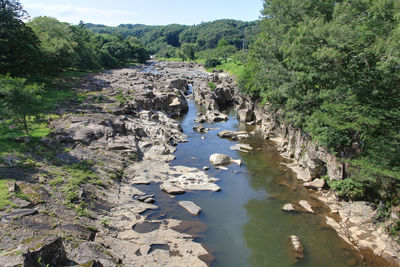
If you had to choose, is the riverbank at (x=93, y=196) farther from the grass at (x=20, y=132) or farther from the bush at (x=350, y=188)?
the bush at (x=350, y=188)

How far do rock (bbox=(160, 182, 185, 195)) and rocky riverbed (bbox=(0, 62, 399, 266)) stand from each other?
0.26 ft

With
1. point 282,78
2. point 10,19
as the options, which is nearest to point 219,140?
point 282,78

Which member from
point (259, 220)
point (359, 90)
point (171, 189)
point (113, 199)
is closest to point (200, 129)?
point (171, 189)

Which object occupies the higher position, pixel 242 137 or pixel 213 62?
pixel 213 62

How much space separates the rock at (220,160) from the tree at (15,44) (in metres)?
27.7

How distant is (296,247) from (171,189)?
1004cm

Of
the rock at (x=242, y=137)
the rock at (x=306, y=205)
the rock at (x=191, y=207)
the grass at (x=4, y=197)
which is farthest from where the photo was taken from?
the rock at (x=242, y=137)

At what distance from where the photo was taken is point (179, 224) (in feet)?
57.0

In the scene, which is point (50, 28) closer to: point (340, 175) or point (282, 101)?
point (282, 101)

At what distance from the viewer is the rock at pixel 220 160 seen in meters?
27.5

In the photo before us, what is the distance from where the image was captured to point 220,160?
27.6 m

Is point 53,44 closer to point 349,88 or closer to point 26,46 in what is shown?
point 26,46

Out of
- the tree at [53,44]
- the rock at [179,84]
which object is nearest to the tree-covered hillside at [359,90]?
the tree at [53,44]

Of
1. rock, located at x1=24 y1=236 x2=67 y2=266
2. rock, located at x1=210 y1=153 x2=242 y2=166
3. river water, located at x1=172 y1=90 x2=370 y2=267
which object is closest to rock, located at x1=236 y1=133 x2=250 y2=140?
river water, located at x1=172 y1=90 x2=370 y2=267
